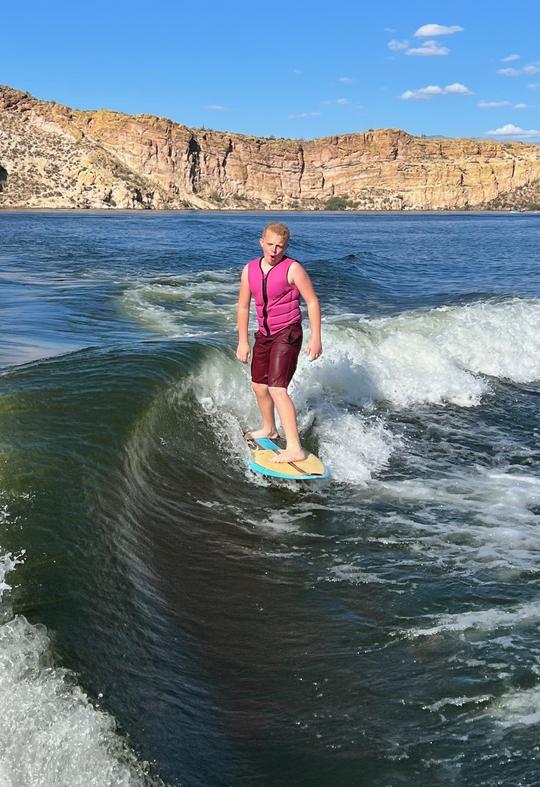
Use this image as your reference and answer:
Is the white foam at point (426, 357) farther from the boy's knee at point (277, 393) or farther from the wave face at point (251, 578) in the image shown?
the boy's knee at point (277, 393)

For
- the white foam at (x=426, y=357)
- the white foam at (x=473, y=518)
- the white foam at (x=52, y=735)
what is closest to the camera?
the white foam at (x=52, y=735)

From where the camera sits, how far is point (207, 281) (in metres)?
18.0

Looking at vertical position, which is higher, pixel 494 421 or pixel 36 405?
pixel 36 405

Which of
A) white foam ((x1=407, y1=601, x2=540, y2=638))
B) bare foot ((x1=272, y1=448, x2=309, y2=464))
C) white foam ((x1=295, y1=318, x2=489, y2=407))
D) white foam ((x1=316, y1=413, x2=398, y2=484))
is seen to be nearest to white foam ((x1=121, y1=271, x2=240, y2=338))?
white foam ((x1=295, y1=318, x2=489, y2=407))

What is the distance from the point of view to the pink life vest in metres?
5.75

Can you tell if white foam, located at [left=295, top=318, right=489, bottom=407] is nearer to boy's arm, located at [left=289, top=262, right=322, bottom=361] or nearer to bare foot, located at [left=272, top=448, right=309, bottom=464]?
bare foot, located at [left=272, top=448, right=309, bottom=464]

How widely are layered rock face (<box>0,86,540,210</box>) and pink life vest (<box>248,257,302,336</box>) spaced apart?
88.0 m

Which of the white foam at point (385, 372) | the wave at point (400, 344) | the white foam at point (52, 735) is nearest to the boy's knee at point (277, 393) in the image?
the wave at point (400, 344)

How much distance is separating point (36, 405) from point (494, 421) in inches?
219

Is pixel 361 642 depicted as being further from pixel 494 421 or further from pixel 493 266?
pixel 493 266

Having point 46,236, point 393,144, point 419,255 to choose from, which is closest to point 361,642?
point 419,255

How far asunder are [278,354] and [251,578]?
6.54ft

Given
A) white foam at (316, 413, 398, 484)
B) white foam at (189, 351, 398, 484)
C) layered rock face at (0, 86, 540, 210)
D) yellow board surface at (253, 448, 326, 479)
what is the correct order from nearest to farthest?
yellow board surface at (253, 448, 326, 479)
white foam at (316, 413, 398, 484)
white foam at (189, 351, 398, 484)
layered rock face at (0, 86, 540, 210)

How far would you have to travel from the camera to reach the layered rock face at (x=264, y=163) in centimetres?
9869
